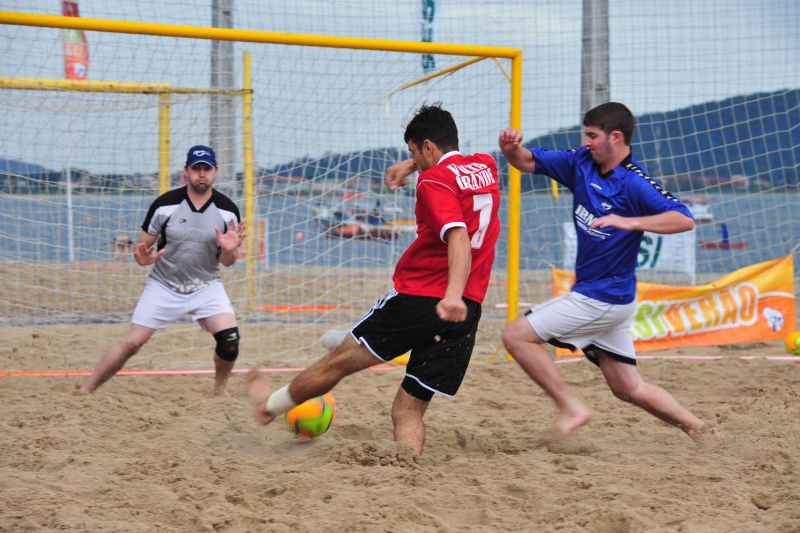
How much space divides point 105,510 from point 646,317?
20.7ft

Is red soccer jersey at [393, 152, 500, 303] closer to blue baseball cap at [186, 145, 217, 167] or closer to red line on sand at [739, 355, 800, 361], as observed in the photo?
blue baseball cap at [186, 145, 217, 167]

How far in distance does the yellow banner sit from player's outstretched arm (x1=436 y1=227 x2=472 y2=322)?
4.77 metres

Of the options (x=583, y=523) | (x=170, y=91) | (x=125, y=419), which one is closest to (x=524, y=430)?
(x=583, y=523)

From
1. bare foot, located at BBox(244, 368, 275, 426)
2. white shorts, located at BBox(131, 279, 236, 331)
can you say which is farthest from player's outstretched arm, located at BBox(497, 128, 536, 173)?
white shorts, located at BBox(131, 279, 236, 331)

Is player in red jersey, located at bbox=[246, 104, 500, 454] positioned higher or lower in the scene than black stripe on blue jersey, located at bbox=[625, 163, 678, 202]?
lower

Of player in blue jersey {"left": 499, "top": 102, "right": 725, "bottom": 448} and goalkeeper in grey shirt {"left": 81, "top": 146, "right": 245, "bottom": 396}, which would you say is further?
goalkeeper in grey shirt {"left": 81, "top": 146, "right": 245, "bottom": 396}

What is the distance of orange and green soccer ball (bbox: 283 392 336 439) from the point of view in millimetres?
4211

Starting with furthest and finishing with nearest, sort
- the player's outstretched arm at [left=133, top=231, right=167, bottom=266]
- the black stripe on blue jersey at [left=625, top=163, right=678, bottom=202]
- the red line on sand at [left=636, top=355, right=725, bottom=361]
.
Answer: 1. the red line on sand at [left=636, top=355, right=725, bottom=361]
2. the player's outstretched arm at [left=133, top=231, right=167, bottom=266]
3. the black stripe on blue jersey at [left=625, top=163, right=678, bottom=202]

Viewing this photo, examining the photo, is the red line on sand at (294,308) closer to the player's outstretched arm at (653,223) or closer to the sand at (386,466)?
the sand at (386,466)

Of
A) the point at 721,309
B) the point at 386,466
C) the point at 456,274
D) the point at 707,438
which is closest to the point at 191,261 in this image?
the point at 386,466

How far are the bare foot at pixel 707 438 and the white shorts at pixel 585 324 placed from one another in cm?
50

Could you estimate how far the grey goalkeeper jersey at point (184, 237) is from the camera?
5.60m

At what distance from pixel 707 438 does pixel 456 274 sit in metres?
1.76

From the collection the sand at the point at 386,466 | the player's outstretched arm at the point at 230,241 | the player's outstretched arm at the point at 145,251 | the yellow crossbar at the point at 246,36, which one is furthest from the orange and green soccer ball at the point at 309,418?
the yellow crossbar at the point at 246,36
